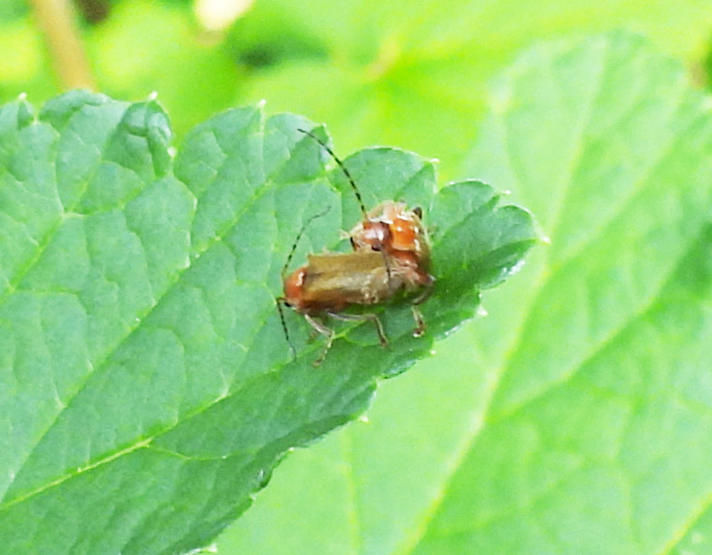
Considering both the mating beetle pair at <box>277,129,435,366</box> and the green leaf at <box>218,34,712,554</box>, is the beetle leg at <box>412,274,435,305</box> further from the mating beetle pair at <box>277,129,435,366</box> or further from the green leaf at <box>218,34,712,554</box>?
the green leaf at <box>218,34,712,554</box>

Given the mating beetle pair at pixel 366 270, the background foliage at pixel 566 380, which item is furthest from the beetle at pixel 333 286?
the background foliage at pixel 566 380

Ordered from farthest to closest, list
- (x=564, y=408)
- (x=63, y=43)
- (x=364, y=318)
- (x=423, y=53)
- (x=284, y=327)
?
(x=423, y=53)
(x=63, y=43)
(x=564, y=408)
(x=364, y=318)
(x=284, y=327)

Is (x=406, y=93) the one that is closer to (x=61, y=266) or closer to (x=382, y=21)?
(x=382, y=21)

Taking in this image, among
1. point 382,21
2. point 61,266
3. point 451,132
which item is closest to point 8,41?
point 382,21

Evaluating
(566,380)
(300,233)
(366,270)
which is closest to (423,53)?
(566,380)

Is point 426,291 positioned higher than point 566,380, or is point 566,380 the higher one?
point 426,291

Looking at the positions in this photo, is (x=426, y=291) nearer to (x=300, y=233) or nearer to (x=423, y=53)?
(x=300, y=233)
